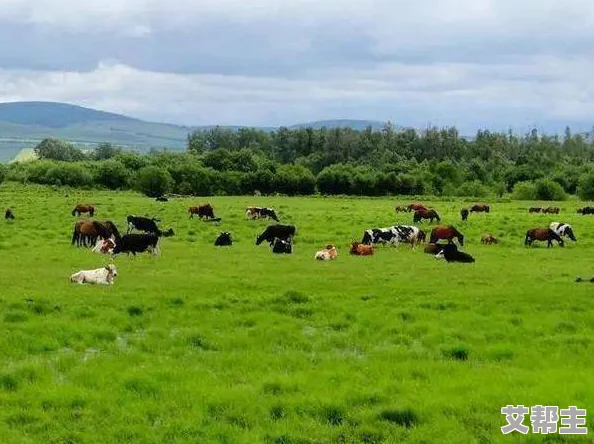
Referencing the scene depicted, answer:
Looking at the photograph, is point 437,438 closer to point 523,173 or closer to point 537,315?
point 537,315

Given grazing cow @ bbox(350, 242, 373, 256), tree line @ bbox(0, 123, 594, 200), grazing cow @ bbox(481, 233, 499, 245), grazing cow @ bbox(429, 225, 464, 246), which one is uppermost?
tree line @ bbox(0, 123, 594, 200)

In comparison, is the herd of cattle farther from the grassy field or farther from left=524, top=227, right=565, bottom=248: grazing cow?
the grassy field

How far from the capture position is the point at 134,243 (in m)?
27.2

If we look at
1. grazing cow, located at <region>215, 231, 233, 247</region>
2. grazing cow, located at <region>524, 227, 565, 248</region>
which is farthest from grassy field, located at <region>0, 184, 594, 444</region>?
grazing cow, located at <region>524, 227, 565, 248</region>

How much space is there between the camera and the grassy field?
9.79m

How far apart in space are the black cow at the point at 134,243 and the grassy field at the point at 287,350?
5.79 feet

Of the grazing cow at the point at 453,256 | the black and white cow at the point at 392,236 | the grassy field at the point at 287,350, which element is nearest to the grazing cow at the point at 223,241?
the grassy field at the point at 287,350

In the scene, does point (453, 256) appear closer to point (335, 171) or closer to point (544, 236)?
point (544, 236)

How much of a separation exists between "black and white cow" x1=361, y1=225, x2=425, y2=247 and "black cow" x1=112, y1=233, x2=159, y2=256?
9104mm

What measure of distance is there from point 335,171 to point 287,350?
99.2m

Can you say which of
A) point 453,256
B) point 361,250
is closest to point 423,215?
point 361,250

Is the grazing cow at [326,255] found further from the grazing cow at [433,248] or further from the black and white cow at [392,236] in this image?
the black and white cow at [392,236]

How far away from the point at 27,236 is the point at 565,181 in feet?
319

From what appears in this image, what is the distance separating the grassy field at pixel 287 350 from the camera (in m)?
9.79
